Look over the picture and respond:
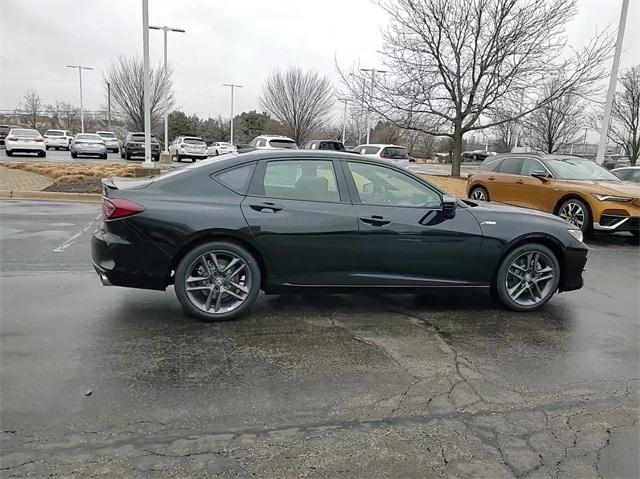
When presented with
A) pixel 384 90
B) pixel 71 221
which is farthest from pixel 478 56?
pixel 71 221

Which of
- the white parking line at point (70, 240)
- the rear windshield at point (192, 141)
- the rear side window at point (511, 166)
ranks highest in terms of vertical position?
the rear windshield at point (192, 141)

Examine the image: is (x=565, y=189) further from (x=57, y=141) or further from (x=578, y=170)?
(x=57, y=141)

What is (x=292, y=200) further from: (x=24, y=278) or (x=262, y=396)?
(x=24, y=278)

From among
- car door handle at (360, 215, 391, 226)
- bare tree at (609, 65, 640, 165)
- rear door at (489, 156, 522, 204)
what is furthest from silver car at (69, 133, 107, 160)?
bare tree at (609, 65, 640, 165)

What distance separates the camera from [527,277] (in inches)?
201

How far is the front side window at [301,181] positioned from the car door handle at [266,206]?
0.33 ft

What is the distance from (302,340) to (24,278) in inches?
136

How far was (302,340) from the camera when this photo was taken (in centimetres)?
414

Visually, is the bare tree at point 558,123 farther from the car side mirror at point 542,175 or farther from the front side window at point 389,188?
the front side window at point 389,188

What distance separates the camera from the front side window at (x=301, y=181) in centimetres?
462

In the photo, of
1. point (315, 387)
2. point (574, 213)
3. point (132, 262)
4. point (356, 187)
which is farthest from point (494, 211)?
point (574, 213)

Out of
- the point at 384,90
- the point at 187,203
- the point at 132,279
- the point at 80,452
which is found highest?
the point at 384,90

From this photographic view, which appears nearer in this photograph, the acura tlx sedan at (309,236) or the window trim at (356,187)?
the acura tlx sedan at (309,236)

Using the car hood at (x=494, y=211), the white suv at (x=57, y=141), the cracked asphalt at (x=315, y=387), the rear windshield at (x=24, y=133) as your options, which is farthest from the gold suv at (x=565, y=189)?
the white suv at (x=57, y=141)
